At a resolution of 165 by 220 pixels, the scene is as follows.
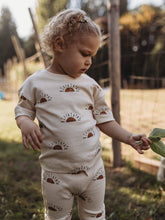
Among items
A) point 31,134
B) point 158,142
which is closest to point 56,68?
point 31,134

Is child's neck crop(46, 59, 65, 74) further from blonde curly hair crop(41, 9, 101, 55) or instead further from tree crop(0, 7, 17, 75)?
tree crop(0, 7, 17, 75)

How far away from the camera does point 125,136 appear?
4.46 feet

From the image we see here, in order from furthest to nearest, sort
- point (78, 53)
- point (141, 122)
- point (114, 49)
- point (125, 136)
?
point (141, 122) → point (114, 49) → point (125, 136) → point (78, 53)

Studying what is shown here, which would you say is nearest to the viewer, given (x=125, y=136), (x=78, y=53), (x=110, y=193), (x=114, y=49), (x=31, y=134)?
(x=31, y=134)

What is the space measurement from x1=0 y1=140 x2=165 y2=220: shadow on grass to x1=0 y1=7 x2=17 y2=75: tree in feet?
93.0

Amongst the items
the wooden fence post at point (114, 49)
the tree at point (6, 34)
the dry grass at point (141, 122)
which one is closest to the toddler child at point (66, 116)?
the wooden fence post at point (114, 49)

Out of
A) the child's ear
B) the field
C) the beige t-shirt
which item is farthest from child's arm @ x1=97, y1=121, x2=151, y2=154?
the field

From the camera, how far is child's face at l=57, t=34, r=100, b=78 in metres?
1.21

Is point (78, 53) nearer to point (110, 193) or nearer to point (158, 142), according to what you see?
point (158, 142)

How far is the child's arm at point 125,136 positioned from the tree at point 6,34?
29.9 m

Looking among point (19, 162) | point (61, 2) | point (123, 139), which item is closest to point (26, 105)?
point (123, 139)

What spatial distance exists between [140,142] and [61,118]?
1.58 ft

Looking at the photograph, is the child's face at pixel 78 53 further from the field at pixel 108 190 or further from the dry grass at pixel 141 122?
the dry grass at pixel 141 122

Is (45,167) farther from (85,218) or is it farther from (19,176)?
(19,176)
